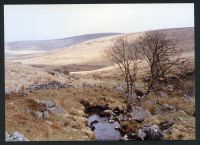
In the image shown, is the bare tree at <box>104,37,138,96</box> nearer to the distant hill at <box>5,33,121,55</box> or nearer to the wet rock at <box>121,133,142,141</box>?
the distant hill at <box>5,33,121,55</box>

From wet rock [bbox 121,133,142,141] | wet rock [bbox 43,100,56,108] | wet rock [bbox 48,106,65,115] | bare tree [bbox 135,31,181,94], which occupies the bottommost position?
wet rock [bbox 121,133,142,141]

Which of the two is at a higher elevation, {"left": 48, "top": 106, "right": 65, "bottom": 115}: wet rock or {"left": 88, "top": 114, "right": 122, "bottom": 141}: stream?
{"left": 48, "top": 106, "right": 65, "bottom": 115}: wet rock

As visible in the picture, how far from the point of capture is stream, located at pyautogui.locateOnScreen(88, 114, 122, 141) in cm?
674

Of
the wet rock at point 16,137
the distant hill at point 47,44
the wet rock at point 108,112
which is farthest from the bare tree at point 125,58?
the wet rock at point 16,137

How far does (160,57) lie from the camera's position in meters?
6.88

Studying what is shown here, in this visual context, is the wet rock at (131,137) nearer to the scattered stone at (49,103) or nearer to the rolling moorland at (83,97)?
the rolling moorland at (83,97)

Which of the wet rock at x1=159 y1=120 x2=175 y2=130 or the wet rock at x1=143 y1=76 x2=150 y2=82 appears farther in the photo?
the wet rock at x1=143 y1=76 x2=150 y2=82

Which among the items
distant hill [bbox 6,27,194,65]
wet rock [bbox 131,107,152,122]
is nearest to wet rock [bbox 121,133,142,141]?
wet rock [bbox 131,107,152,122]

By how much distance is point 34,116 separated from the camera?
669 cm

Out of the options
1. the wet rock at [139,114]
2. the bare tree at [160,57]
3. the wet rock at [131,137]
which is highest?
the bare tree at [160,57]

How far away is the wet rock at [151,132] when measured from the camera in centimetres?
674

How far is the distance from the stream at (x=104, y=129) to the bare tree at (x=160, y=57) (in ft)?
2.50

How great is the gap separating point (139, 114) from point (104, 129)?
562 millimetres

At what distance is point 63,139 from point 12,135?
0.74 metres
